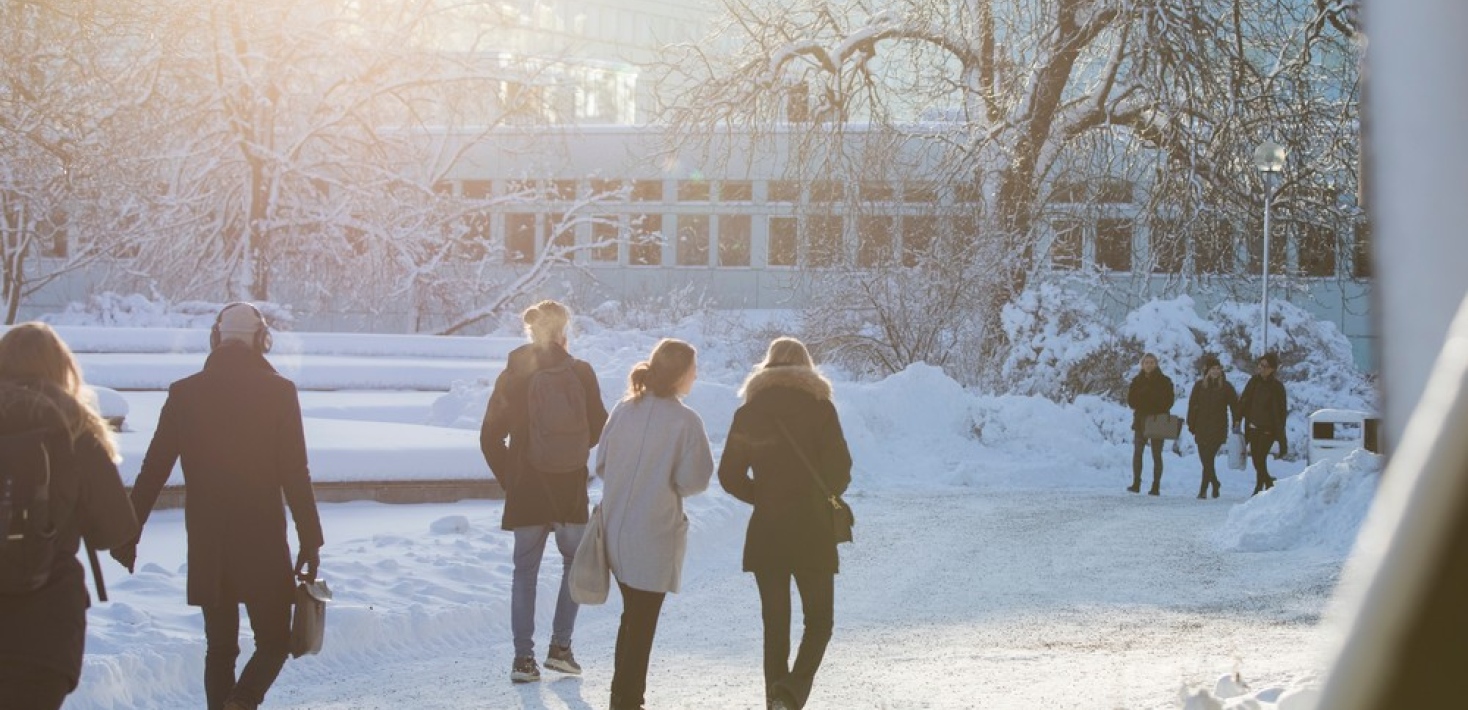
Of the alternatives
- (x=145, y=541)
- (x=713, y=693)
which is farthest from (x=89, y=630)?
(x=145, y=541)

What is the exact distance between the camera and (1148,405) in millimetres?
21828

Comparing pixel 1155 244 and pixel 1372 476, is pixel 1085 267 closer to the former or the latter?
pixel 1155 244

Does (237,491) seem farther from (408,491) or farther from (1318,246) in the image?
(1318,246)

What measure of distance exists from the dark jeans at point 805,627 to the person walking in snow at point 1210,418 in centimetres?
1486

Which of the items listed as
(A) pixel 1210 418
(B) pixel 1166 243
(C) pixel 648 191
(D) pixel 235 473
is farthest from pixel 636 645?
(C) pixel 648 191

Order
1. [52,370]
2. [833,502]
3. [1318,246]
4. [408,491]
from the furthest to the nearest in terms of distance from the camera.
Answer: [1318,246]
[408,491]
[833,502]
[52,370]

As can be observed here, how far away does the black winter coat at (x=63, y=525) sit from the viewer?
4961 millimetres

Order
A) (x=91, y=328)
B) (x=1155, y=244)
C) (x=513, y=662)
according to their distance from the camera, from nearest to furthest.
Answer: (x=513, y=662) < (x=1155, y=244) < (x=91, y=328)

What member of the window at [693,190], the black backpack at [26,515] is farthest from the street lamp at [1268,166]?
the window at [693,190]

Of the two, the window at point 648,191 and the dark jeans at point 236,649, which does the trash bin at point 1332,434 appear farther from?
the window at point 648,191

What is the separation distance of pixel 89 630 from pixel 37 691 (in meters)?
4.00

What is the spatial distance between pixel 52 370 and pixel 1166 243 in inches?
819

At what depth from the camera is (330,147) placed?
35125 millimetres

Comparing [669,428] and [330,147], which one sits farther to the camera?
[330,147]
